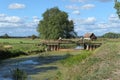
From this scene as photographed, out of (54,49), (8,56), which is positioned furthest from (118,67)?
(54,49)

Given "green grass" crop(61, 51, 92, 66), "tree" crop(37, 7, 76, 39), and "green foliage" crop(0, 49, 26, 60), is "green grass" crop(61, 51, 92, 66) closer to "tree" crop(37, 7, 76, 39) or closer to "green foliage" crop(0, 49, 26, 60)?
"green foliage" crop(0, 49, 26, 60)

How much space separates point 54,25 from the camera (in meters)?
140

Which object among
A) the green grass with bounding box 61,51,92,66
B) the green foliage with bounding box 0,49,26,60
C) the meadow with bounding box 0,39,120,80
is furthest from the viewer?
the green foliage with bounding box 0,49,26,60

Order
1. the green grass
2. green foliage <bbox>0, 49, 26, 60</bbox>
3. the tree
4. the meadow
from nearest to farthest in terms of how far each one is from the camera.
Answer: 1. the meadow
2. the green grass
3. green foliage <bbox>0, 49, 26, 60</bbox>
4. the tree

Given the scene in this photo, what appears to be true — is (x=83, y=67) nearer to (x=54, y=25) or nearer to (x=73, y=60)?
(x=73, y=60)

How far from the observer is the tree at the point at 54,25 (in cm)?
13875

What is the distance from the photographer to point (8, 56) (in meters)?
69.1

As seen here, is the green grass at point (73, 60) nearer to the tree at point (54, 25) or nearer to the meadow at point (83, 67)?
the meadow at point (83, 67)

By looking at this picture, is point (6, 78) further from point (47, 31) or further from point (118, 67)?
point (47, 31)

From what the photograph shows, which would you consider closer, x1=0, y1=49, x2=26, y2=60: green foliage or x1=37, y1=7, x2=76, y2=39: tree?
x1=0, y1=49, x2=26, y2=60: green foliage

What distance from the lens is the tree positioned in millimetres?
138750

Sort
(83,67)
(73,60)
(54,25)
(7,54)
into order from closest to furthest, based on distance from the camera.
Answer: (83,67), (73,60), (7,54), (54,25)

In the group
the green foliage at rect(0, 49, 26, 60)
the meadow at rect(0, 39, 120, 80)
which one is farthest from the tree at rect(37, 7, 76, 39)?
the meadow at rect(0, 39, 120, 80)

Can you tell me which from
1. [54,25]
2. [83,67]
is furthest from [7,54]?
[54,25]
